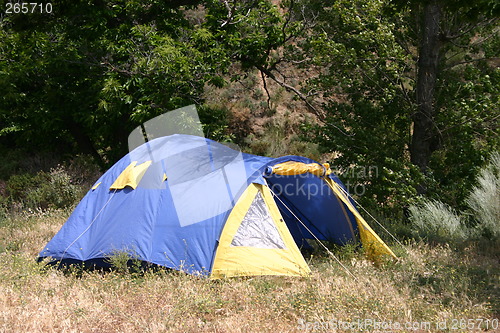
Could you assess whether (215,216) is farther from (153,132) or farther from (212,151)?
(153,132)

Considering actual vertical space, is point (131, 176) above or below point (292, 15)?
below

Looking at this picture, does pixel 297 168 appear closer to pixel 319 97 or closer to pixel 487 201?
pixel 487 201

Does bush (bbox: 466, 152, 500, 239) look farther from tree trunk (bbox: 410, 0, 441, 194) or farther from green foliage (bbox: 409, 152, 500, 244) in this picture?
tree trunk (bbox: 410, 0, 441, 194)

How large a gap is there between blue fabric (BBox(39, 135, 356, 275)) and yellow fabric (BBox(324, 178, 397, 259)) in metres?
0.44

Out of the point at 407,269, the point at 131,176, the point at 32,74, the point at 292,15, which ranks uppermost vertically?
the point at 292,15

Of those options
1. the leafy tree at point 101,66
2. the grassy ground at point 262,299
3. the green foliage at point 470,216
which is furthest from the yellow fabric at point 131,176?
the green foliage at point 470,216

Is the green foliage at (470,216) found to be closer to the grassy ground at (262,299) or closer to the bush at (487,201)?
the bush at (487,201)

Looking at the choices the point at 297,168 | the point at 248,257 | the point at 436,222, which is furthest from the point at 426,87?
the point at 248,257

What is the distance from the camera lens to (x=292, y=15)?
13867 millimetres

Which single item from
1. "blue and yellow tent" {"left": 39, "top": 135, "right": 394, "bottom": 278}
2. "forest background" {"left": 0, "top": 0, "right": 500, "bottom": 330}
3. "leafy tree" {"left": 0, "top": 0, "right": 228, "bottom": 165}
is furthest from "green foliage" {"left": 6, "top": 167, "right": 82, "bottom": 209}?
"blue and yellow tent" {"left": 39, "top": 135, "right": 394, "bottom": 278}

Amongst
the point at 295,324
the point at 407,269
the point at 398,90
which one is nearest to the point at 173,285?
the point at 295,324

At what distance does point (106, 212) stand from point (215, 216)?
1.76 m

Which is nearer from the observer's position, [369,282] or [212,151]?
[369,282]

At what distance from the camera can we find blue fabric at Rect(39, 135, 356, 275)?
6.68 metres
